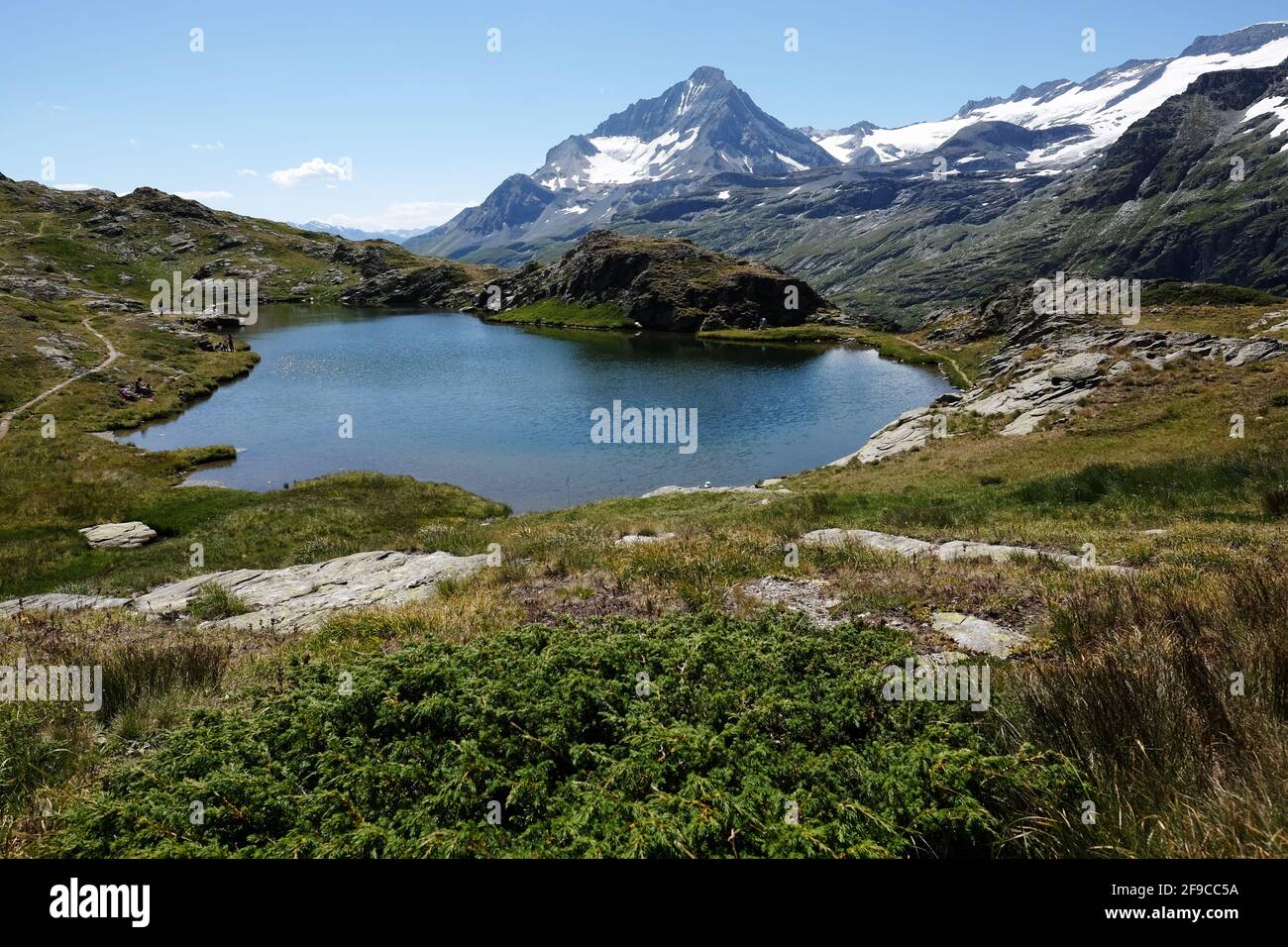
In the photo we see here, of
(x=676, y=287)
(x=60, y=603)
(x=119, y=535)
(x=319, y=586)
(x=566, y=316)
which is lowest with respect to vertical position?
(x=60, y=603)

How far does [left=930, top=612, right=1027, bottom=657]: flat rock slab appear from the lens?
941 centimetres

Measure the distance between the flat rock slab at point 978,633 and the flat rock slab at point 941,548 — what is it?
445 cm

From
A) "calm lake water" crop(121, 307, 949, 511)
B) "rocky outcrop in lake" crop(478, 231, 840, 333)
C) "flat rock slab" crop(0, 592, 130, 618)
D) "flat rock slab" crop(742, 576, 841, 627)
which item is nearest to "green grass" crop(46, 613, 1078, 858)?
"flat rock slab" crop(742, 576, 841, 627)

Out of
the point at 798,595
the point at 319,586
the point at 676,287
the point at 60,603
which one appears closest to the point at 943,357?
the point at 676,287

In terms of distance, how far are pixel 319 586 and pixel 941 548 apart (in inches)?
707

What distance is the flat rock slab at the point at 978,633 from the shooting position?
30.9 ft

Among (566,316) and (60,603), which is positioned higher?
(566,316)

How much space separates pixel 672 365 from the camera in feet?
339

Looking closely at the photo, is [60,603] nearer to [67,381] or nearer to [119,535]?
[119,535]

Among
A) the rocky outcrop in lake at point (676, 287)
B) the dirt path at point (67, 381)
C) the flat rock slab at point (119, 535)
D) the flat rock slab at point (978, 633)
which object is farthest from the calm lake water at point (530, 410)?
the flat rock slab at point (978, 633)

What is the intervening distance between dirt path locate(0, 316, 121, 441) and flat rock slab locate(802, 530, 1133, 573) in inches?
2615

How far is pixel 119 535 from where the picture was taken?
3166 cm

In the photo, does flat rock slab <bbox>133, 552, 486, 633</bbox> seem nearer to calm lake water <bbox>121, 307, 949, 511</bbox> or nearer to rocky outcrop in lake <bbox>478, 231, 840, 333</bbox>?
calm lake water <bbox>121, 307, 949, 511</bbox>

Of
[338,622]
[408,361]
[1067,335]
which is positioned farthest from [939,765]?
[408,361]
